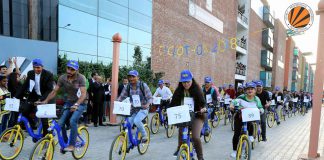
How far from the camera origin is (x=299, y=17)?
708cm

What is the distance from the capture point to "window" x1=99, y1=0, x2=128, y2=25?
62.2 feet

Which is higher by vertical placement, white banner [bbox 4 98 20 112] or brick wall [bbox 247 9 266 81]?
brick wall [bbox 247 9 266 81]

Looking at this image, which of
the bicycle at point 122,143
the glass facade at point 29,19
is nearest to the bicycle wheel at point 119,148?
the bicycle at point 122,143

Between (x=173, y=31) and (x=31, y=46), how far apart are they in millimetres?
13681

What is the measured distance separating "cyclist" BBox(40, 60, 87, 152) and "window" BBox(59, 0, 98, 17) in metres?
10.9

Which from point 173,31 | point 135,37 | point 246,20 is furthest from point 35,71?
point 246,20

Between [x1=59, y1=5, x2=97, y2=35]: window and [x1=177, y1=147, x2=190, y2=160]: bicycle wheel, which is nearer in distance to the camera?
[x1=177, y1=147, x2=190, y2=160]: bicycle wheel

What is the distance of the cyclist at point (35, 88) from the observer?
6500 millimetres

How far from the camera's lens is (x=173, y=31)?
25.8 meters

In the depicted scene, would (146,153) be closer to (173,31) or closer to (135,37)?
(135,37)

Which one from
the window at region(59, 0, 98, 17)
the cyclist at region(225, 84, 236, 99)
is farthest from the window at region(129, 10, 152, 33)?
the cyclist at region(225, 84, 236, 99)

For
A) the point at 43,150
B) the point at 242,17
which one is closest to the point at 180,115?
the point at 43,150

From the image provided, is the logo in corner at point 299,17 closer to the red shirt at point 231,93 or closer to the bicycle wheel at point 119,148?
the bicycle wheel at point 119,148

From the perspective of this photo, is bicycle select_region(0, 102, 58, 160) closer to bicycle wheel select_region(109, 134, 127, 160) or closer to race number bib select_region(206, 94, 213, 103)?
bicycle wheel select_region(109, 134, 127, 160)
